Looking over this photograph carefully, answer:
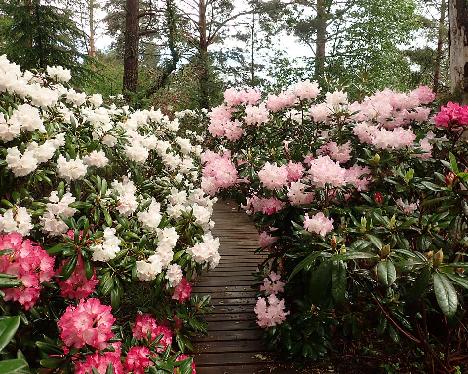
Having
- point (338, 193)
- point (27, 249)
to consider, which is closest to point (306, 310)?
point (338, 193)

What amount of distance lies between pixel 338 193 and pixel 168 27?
327 inches

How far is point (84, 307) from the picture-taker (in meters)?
1.55

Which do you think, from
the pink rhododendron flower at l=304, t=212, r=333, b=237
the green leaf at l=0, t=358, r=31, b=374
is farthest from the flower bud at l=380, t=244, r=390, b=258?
the green leaf at l=0, t=358, r=31, b=374

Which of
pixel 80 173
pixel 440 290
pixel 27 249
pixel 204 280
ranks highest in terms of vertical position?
pixel 80 173

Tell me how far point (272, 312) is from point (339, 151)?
110 centimetres

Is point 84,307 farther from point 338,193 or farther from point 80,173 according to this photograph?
point 338,193

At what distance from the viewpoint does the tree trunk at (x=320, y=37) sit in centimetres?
1059

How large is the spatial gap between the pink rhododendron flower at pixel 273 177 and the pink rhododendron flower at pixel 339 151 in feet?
1.23

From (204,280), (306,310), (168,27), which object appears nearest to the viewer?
(306,310)

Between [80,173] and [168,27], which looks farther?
[168,27]

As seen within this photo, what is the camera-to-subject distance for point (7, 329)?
75 cm

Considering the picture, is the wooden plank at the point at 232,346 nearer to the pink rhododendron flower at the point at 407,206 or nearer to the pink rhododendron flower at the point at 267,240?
the pink rhododendron flower at the point at 267,240

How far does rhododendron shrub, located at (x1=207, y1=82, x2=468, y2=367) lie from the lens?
1.71 meters

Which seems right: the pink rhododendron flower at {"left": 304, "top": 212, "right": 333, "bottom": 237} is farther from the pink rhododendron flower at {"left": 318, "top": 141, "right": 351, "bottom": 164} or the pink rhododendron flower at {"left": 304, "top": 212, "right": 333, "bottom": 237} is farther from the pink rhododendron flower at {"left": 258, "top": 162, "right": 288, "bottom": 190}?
the pink rhododendron flower at {"left": 318, "top": 141, "right": 351, "bottom": 164}
